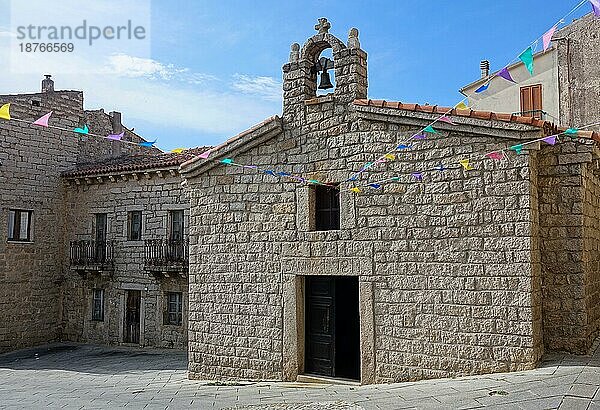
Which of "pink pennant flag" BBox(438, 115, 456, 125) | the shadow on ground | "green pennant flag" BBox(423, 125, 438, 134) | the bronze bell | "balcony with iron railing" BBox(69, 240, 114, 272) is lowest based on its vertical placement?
the shadow on ground

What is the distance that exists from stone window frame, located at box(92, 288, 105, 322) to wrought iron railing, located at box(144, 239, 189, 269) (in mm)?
2560

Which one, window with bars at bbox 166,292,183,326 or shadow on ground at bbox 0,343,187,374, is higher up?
window with bars at bbox 166,292,183,326

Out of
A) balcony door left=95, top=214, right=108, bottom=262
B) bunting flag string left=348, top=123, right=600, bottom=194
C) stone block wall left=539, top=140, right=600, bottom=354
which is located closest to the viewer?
bunting flag string left=348, top=123, right=600, bottom=194

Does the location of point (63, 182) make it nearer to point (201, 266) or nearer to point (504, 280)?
point (201, 266)

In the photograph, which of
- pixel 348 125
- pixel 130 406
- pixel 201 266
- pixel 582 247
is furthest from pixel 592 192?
pixel 130 406

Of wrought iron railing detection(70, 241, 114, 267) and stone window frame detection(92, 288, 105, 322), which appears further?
stone window frame detection(92, 288, 105, 322)

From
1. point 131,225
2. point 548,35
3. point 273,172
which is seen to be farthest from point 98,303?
point 548,35

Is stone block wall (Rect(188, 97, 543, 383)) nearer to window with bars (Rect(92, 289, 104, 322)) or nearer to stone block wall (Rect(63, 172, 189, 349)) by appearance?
stone block wall (Rect(63, 172, 189, 349))

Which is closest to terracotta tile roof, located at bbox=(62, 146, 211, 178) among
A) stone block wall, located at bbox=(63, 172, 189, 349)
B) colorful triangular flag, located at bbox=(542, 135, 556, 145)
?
stone block wall, located at bbox=(63, 172, 189, 349)

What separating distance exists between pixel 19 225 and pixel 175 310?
19.0ft

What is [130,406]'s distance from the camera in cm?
764

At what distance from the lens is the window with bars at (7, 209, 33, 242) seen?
17078mm

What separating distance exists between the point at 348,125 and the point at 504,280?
3384mm

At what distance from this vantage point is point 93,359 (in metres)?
14.8
